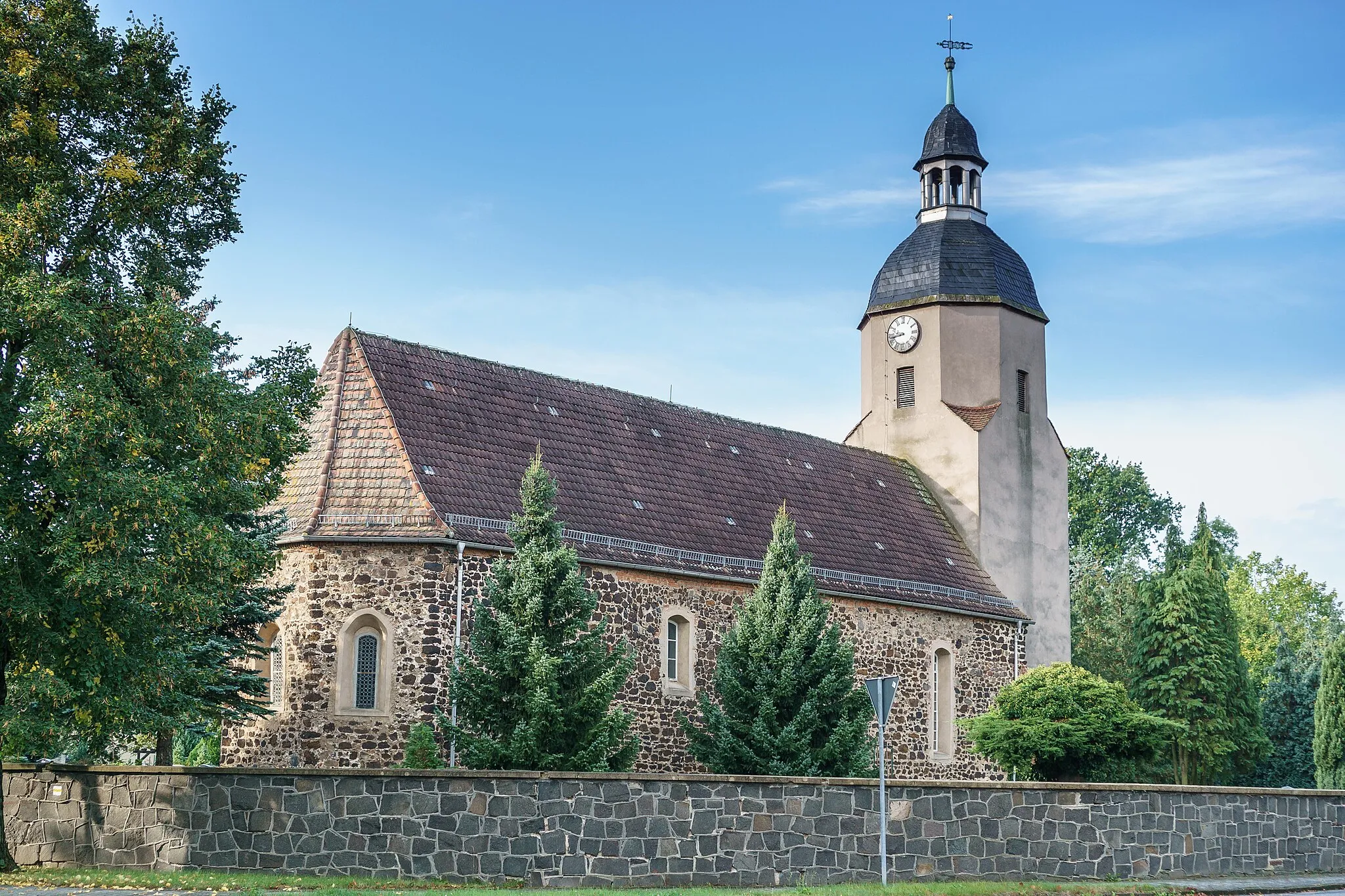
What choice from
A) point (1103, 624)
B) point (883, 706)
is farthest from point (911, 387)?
point (883, 706)

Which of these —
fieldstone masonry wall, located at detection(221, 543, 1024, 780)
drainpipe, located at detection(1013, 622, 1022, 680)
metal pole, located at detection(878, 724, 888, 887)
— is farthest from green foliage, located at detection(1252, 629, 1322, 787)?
metal pole, located at detection(878, 724, 888, 887)

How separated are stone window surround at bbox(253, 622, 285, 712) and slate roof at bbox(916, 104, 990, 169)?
2100 cm

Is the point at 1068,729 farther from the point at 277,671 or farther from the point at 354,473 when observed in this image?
the point at 277,671

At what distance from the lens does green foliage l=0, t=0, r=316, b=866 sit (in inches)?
609

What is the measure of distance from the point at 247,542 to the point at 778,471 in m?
15.8

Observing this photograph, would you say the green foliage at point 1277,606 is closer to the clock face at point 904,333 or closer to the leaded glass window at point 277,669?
the clock face at point 904,333

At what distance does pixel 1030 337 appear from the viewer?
3581 centimetres

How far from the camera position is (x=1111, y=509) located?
66.9 metres

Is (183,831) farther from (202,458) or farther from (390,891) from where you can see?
(202,458)

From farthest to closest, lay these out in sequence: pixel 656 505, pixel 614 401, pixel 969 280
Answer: pixel 969 280 → pixel 614 401 → pixel 656 505

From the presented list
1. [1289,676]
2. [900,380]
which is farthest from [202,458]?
[1289,676]

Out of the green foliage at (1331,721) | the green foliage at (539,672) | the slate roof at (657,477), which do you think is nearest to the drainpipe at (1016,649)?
the slate roof at (657,477)

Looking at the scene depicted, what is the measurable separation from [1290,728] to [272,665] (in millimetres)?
30160

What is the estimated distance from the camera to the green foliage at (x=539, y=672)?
19719mm
